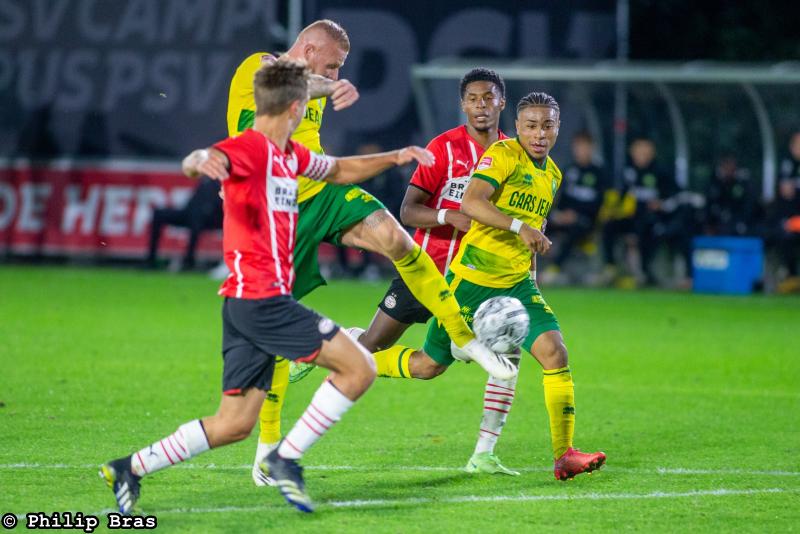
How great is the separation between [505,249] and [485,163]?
504 mm

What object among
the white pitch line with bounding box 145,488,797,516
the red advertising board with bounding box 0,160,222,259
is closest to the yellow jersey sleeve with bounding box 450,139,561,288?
the white pitch line with bounding box 145,488,797,516

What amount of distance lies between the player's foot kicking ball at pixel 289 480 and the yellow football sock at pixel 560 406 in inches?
67.2

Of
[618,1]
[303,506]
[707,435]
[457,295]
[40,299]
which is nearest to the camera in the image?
[303,506]

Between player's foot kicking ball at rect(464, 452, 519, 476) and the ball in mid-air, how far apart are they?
696 mm

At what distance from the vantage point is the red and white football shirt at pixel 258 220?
583 cm

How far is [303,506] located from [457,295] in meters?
2.07

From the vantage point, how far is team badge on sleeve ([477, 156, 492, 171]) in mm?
7328

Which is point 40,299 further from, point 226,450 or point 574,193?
point 226,450

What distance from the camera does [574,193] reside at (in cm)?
1967

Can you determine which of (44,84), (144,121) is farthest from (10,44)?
(144,121)

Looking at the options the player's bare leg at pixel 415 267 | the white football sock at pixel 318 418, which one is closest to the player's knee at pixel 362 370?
the white football sock at pixel 318 418

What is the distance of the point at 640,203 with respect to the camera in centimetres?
1989

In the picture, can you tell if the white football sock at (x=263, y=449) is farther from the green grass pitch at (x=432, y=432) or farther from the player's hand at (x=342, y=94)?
the player's hand at (x=342, y=94)

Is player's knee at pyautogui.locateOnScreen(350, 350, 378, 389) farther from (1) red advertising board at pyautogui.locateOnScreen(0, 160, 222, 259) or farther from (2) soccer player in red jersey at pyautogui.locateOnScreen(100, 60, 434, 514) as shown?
(1) red advertising board at pyautogui.locateOnScreen(0, 160, 222, 259)
